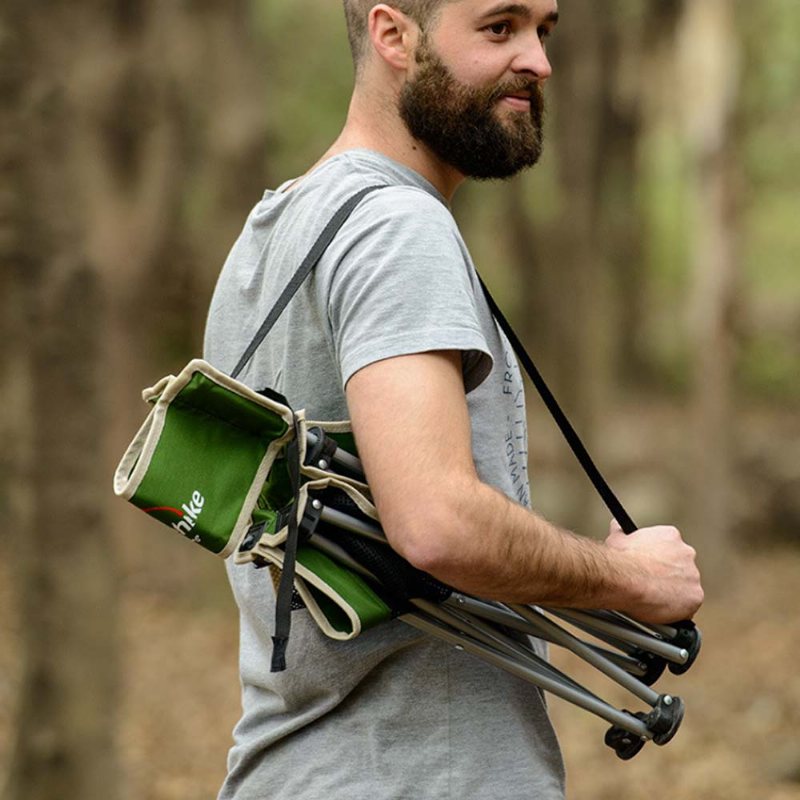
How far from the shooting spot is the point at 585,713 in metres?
9.23

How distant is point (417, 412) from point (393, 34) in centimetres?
76

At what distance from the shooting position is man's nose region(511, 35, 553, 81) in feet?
7.93

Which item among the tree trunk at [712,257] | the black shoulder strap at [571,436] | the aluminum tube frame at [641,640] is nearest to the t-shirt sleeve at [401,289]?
the black shoulder strap at [571,436]

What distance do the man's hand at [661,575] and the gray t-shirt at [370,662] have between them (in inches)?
9.5

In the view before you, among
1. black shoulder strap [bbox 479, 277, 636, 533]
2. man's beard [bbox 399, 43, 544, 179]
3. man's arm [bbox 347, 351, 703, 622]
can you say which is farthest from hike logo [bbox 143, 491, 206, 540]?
man's beard [bbox 399, 43, 544, 179]

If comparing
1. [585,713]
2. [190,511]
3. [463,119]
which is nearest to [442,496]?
[190,511]

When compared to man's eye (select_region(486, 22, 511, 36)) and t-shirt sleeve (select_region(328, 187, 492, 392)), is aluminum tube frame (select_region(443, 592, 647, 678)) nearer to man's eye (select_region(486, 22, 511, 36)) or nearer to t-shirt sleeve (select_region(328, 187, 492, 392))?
t-shirt sleeve (select_region(328, 187, 492, 392))

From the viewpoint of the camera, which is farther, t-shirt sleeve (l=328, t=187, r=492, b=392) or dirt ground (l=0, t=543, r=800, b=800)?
dirt ground (l=0, t=543, r=800, b=800)

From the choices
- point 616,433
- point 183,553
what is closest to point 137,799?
point 183,553

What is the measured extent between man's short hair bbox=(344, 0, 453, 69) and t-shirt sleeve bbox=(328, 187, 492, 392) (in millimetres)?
368

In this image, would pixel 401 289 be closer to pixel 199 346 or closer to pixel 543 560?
pixel 543 560

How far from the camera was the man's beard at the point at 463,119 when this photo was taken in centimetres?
242

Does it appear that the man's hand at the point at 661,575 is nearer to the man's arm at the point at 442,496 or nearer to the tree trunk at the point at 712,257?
the man's arm at the point at 442,496

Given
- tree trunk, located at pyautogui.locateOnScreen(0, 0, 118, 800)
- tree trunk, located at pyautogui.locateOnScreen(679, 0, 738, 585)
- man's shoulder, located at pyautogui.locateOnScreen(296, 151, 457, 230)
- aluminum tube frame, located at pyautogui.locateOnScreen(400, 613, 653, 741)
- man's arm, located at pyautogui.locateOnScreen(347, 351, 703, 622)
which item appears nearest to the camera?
man's arm, located at pyautogui.locateOnScreen(347, 351, 703, 622)
